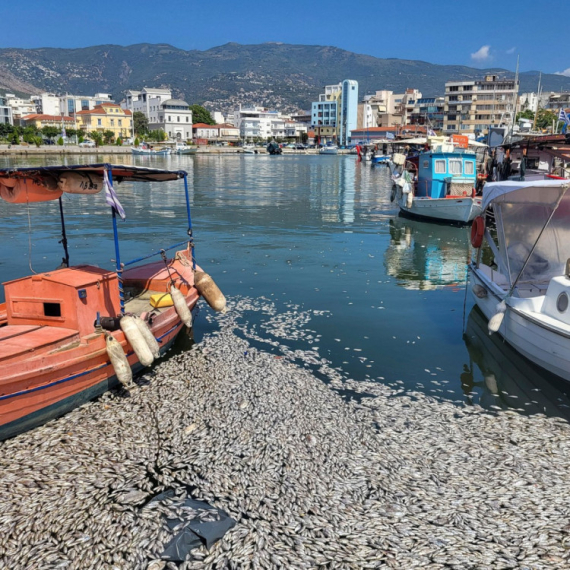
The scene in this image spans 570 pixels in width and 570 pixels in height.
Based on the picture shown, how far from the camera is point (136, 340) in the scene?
34.3ft

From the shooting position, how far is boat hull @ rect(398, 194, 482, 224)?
3114 centimetres

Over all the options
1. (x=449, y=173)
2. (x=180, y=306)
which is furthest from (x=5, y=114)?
(x=180, y=306)

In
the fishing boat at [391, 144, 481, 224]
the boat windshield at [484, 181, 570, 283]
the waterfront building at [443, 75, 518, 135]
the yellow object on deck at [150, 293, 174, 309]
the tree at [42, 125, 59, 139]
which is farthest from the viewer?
the tree at [42, 125, 59, 139]

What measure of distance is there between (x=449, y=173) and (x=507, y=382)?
23772 mm

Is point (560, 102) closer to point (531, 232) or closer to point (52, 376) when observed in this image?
point (531, 232)

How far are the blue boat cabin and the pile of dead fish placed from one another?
24.6m

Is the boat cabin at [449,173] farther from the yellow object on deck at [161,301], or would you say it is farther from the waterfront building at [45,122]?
the waterfront building at [45,122]

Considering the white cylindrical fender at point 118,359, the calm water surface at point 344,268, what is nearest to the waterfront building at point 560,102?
the calm water surface at point 344,268

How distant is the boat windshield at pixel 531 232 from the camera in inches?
504

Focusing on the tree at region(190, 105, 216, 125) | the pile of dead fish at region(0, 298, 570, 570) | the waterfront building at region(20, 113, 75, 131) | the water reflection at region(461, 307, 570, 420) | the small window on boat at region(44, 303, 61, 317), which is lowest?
the water reflection at region(461, 307, 570, 420)

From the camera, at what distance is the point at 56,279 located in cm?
1040

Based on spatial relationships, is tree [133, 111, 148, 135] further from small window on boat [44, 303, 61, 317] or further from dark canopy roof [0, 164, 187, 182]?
small window on boat [44, 303, 61, 317]

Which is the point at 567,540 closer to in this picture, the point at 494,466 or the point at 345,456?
the point at 494,466

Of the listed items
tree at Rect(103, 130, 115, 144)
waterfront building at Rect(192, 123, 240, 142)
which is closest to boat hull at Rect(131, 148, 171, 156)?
tree at Rect(103, 130, 115, 144)
